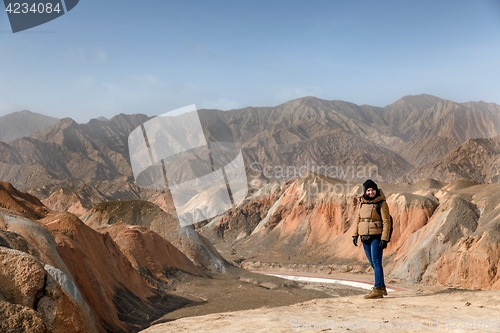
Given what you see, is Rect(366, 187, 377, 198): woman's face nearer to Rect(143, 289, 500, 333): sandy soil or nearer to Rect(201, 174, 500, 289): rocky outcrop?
Rect(143, 289, 500, 333): sandy soil

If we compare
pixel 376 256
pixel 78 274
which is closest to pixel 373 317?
pixel 376 256

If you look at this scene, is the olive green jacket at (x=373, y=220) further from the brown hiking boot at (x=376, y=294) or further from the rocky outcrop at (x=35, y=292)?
the rocky outcrop at (x=35, y=292)

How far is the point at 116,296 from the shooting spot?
2322 cm

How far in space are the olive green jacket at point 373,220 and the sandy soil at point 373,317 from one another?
4.31 ft

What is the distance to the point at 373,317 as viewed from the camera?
8.02m

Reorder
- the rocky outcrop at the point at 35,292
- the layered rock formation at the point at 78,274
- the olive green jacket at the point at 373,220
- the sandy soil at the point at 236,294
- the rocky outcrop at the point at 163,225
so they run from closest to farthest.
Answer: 1. the rocky outcrop at the point at 35,292
2. the layered rock formation at the point at 78,274
3. the olive green jacket at the point at 373,220
4. the sandy soil at the point at 236,294
5. the rocky outcrop at the point at 163,225

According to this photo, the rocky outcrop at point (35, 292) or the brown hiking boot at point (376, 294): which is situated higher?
the rocky outcrop at point (35, 292)

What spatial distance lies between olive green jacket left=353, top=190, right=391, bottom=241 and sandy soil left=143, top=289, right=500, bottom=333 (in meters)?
1.31

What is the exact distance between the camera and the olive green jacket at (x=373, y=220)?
9.84m

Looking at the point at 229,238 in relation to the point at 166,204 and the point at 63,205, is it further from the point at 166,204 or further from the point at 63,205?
the point at 63,205

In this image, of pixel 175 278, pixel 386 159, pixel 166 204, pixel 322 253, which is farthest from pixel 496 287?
pixel 386 159

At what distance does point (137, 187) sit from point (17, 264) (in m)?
150

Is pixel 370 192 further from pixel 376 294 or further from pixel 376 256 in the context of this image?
pixel 376 294

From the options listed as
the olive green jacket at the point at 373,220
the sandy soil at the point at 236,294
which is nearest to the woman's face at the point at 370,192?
the olive green jacket at the point at 373,220
